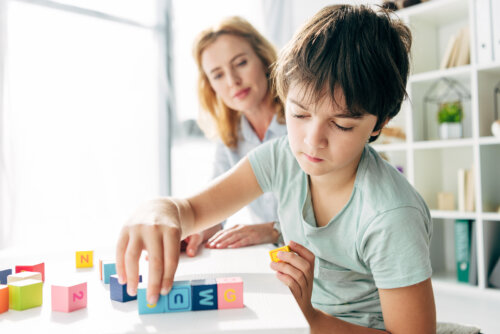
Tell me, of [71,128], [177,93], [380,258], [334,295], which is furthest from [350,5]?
[177,93]

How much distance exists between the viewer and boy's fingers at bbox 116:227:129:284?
2.04 feet

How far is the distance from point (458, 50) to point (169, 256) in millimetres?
2374

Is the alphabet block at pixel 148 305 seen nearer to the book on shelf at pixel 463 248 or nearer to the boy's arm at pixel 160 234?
the boy's arm at pixel 160 234

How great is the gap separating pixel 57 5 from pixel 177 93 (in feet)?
2.83

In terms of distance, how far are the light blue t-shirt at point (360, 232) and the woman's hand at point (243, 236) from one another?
161mm

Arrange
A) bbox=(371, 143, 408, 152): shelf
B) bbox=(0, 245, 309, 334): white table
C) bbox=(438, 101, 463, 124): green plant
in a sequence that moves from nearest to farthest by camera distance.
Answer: bbox=(0, 245, 309, 334): white table → bbox=(438, 101, 463, 124): green plant → bbox=(371, 143, 408, 152): shelf

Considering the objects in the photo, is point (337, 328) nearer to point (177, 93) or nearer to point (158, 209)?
point (158, 209)

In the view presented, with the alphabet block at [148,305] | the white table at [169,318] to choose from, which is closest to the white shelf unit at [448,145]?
the white table at [169,318]

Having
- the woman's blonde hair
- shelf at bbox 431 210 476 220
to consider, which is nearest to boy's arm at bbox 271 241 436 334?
the woman's blonde hair

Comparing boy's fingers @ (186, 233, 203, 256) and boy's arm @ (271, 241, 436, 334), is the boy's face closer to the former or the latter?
boy's arm @ (271, 241, 436, 334)

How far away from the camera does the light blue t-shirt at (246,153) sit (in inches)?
66.1

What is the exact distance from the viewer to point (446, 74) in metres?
2.40

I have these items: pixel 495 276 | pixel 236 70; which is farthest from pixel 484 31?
pixel 236 70

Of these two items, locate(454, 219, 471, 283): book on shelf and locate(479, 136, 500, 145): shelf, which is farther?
locate(454, 219, 471, 283): book on shelf
